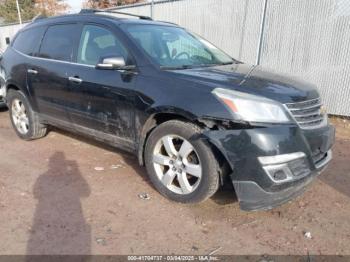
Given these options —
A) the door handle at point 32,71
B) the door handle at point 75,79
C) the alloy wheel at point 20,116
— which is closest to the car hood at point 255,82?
the door handle at point 75,79

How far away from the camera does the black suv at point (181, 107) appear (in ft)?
9.74

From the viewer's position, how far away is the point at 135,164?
4637 mm

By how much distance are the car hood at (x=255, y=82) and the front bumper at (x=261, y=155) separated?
34cm

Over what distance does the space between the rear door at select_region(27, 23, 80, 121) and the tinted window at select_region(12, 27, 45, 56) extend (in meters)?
0.17

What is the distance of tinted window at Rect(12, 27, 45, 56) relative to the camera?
513cm

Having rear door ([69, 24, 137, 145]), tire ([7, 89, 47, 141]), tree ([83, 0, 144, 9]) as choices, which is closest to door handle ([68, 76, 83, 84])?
rear door ([69, 24, 137, 145])

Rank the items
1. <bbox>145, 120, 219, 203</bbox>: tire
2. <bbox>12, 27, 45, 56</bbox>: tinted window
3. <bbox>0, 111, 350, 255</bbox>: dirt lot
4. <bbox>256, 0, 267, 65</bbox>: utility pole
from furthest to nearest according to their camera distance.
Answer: <bbox>256, 0, 267, 65</bbox>: utility pole < <bbox>12, 27, 45, 56</bbox>: tinted window < <bbox>145, 120, 219, 203</bbox>: tire < <bbox>0, 111, 350, 255</bbox>: dirt lot

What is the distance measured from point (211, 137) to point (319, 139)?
104 cm

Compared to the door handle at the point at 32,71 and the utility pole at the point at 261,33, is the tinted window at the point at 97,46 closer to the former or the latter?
the door handle at the point at 32,71

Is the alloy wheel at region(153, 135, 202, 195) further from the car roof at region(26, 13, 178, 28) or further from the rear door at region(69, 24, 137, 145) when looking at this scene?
the car roof at region(26, 13, 178, 28)

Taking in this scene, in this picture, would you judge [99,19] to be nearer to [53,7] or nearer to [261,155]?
[261,155]

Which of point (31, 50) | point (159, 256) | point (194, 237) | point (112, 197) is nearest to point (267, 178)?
point (194, 237)

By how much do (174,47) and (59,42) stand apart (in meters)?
1.66

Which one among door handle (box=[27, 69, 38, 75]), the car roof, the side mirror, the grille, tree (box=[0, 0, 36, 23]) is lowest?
tree (box=[0, 0, 36, 23])
